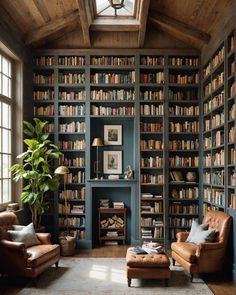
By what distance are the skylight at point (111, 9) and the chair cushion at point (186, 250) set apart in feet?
13.9

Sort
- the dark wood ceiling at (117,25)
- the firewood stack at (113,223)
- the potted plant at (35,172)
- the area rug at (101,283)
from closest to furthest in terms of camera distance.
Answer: the area rug at (101,283), the dark wood ceiling at (117,25), the potted plant at (35,172), the firewood stack at (113,223)

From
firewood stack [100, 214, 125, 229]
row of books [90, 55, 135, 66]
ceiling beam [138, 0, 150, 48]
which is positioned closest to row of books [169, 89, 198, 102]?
row of books [90, 55, 135, 66]

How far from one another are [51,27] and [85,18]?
31.9 inches

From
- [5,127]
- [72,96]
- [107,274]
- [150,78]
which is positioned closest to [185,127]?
[150,78]

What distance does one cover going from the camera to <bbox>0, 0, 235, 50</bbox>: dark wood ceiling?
5656 mm

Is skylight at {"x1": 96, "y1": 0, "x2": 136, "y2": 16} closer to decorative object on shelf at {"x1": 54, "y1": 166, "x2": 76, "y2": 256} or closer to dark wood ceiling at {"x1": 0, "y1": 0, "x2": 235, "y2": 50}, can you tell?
dark wood ceiling at {"x1": 0, "y1": 0, "x2": 235, "y2": 50}

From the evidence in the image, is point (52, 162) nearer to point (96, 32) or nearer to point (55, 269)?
point (55, 269)

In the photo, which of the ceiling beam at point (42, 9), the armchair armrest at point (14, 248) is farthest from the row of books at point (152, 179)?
the ceiling beam at point (42, 9)

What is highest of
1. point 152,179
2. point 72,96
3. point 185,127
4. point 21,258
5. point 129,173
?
point 72,96

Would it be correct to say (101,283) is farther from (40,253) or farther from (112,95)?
(112,95)

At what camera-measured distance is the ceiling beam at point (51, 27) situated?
21.0 feet

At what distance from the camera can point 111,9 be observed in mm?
6488

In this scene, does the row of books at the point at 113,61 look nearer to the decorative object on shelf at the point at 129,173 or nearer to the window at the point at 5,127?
the window at the point at 5,127

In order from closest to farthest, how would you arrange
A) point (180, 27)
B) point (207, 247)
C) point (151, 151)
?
point (207, 247) → point (180, 27) → point (151, 151)
